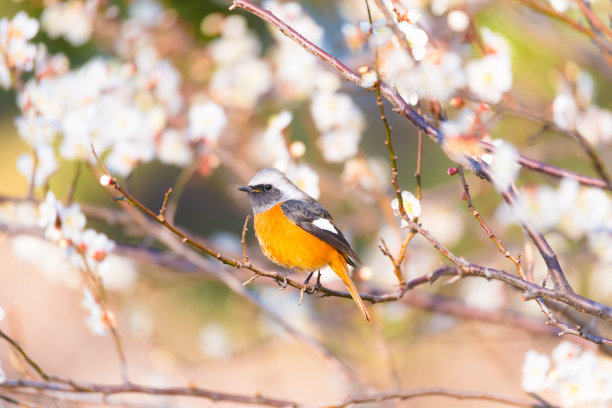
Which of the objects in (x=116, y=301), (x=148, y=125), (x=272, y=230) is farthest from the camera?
(x=116, y=301)

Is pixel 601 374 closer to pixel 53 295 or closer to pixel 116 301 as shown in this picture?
pixel 116 301

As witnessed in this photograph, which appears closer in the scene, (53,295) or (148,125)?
(148,125)

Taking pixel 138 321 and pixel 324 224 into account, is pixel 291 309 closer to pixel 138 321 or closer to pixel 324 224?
pixel 138 321

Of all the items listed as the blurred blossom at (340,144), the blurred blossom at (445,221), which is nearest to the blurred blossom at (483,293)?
the blurred blossom at (445,221)

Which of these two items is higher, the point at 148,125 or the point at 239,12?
the point at 239,12

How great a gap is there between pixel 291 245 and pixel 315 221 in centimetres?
18

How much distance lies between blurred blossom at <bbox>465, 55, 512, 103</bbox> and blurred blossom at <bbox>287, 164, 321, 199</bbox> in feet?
2.76

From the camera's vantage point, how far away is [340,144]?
3.91 metres

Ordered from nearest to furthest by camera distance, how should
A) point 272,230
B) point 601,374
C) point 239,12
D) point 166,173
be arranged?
1. point 601,374
2. point 272,230
3. point 239,12
4. point 166,173

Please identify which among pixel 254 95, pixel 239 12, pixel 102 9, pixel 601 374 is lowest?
pixel 601 374

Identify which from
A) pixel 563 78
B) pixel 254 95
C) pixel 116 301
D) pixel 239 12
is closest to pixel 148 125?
pixel 254 95

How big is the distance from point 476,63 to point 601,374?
4.59 feet

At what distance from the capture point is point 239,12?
7.14 meters

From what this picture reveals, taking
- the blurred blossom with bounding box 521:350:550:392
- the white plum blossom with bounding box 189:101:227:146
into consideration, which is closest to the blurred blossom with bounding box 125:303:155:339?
the white plum blossom with bounding box 189:101:227:146
